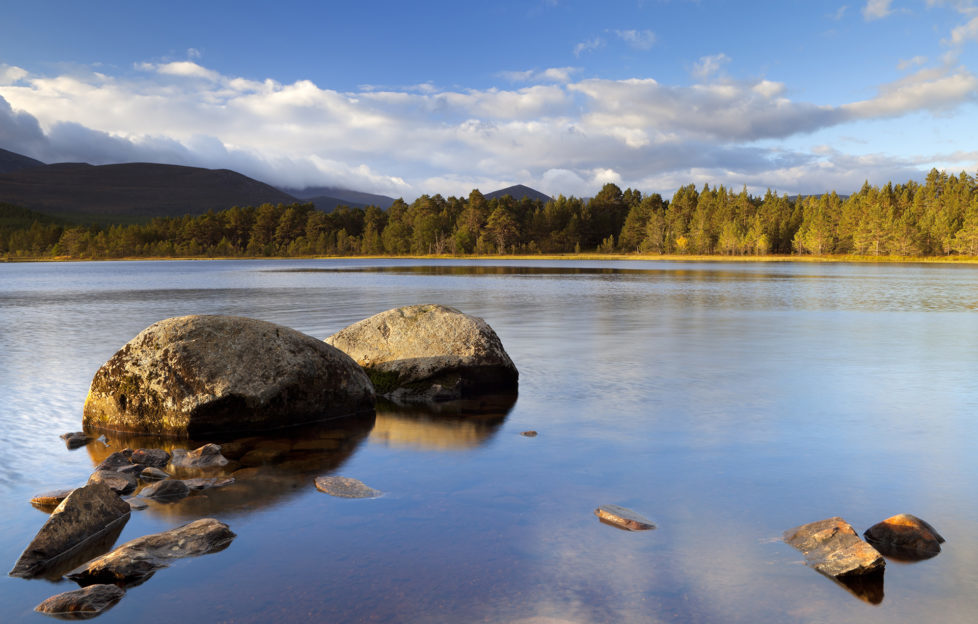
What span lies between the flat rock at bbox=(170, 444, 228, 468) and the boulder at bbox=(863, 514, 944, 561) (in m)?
8.18

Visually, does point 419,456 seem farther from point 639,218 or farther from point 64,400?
point 639,218

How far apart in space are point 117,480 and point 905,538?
9009mm

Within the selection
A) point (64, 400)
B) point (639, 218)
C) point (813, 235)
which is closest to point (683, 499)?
point (64, 400)

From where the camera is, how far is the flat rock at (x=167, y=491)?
8133mm

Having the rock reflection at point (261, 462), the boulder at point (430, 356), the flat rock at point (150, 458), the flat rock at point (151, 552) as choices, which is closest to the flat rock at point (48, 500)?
the rock reflection at point (261, 462)

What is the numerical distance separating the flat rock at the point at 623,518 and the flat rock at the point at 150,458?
630 cm

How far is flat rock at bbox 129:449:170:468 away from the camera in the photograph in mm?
9508

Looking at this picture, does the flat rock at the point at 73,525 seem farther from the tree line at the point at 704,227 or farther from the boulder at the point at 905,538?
the tree line at the point at 704,227

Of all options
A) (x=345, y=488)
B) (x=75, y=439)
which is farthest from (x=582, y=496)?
(x=75, y=439)

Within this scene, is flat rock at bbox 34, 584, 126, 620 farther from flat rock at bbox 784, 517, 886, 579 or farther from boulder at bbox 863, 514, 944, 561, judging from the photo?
boulder at bbox 863, 514, 944, 561

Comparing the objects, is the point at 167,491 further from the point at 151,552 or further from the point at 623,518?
the point at 623,518

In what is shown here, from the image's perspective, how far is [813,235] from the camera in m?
147

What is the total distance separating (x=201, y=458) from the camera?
9.57 meters

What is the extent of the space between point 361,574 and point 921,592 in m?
4.84
